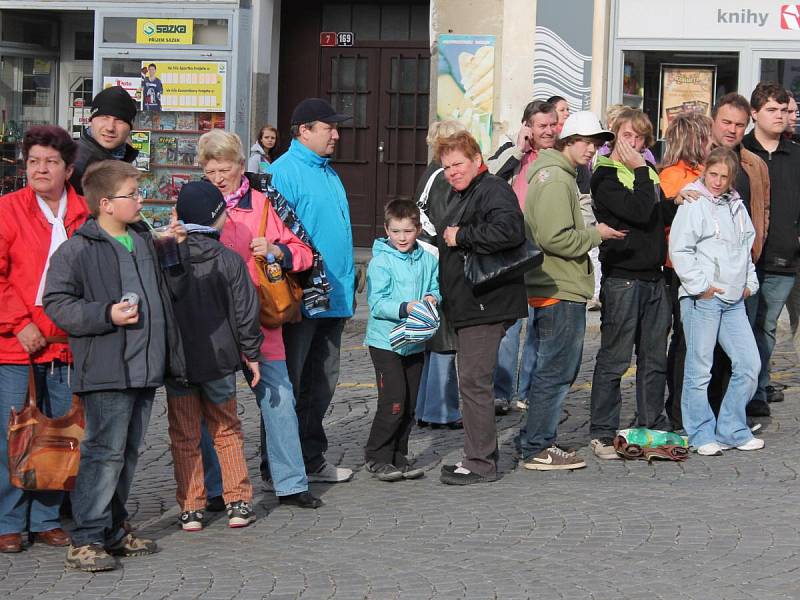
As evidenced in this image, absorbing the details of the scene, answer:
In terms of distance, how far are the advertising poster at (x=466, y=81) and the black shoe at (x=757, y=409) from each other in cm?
718

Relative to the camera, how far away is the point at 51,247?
6.50 metres

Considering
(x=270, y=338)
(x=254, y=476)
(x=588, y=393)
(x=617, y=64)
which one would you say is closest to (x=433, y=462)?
(x=254, y=476)

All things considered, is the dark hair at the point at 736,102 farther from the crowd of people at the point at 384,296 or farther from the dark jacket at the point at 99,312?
the dark jacket at the point at 99,312

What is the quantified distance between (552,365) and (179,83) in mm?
9799

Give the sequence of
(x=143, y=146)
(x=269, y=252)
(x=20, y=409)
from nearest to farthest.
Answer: (x=20, y=409)
(x=269, y=252)
(x=143, y=146)

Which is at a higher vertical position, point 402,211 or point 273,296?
point 402,211

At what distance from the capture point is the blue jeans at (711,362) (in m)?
8.46

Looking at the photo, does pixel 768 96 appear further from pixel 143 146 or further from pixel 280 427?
pixel 143 146

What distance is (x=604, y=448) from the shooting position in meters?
8.36

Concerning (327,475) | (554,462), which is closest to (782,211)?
(554,462)

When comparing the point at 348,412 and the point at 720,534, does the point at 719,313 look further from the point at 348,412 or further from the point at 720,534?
the point at 348,412

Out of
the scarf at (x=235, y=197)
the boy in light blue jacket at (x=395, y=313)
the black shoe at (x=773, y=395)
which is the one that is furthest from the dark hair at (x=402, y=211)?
the black shoe at (x=773, y=395)

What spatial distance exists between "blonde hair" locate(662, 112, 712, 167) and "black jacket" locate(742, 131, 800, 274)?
0.65 meters

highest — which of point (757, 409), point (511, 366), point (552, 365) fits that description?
point (552, 365)
